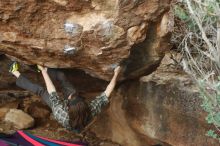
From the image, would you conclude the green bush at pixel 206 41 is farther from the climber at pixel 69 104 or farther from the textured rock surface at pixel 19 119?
the textured rock surface at pixel 19 119

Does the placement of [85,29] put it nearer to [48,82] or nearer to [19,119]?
[48,82]

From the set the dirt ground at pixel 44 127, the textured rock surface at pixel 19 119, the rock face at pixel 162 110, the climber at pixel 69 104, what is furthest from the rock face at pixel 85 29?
the textured rock surface at pixel 19 119

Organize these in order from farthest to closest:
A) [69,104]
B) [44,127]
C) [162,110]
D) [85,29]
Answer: [44,127] → [162,110] → [69,104] → [85,29]

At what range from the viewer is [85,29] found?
13.4 ft

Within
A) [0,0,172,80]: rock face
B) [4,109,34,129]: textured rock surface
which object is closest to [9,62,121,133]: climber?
[0,0,172,80]: rock face

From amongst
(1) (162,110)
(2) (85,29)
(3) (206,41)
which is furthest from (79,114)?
(3) (206,41)

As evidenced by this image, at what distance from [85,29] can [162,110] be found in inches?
64.2

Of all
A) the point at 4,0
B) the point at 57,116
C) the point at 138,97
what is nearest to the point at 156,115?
the point at 138,97

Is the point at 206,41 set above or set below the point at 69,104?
above

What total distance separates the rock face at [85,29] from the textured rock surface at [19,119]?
2.59 metres

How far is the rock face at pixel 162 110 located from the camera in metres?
4.68

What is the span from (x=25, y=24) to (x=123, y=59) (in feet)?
3.76

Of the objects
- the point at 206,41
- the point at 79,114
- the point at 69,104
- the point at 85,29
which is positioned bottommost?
the point at 79,114

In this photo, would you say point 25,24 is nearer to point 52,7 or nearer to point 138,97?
point 52,7
